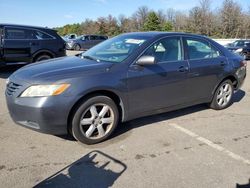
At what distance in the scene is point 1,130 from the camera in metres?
4.74

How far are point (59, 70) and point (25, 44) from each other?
6.53 meters

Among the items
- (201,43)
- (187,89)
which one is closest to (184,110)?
(187,89)

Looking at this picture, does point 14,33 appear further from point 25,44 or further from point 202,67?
point 202,67

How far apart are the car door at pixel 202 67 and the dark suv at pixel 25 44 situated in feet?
21.1

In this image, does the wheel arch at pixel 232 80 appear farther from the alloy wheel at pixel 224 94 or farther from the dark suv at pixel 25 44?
the dark suv at pixel 25 44

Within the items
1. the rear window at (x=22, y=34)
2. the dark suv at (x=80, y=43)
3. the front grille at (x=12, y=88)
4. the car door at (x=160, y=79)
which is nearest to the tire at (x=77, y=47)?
the dark suv at (x=80, y=43)

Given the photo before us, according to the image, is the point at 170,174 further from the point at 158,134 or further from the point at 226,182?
the point at 158,134

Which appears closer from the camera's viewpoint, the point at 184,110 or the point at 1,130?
the point at 1,130

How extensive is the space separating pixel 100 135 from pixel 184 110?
2350 mm

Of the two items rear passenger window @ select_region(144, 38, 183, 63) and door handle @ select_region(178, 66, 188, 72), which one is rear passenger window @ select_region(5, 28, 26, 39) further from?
door handle @ select_region(178, 66, 188, 72)

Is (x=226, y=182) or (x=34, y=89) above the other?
(x=34, y=89)

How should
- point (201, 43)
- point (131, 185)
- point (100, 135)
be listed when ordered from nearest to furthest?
point (131, 185) < point (100, 135) < point (201, 43)

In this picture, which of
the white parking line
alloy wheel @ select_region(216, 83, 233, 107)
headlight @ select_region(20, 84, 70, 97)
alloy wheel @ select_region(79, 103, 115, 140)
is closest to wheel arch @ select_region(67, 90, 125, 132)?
alloy wheel @ select_region(79, 103, 115, 140)

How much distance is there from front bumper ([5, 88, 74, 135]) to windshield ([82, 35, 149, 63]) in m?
1.15
